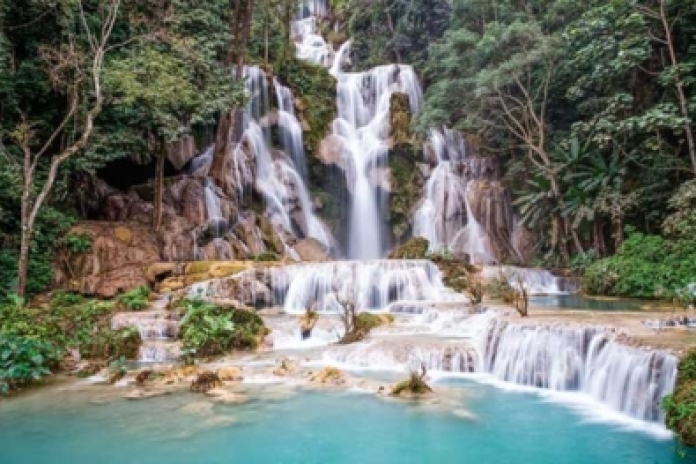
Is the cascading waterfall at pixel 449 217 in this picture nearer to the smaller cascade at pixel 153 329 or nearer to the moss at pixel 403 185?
the moss at pixel 403 185

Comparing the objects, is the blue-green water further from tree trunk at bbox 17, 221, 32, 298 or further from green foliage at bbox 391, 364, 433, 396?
tree trunk at bbox 17, 221, 32, 298

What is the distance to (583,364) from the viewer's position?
29.1 feet

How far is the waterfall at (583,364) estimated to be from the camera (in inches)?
289

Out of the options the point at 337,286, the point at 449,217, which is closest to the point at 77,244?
the point at 337,286

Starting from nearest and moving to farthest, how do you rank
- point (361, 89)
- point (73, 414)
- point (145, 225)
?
point (73, 414)
point (145, 225)
point (361, 89)

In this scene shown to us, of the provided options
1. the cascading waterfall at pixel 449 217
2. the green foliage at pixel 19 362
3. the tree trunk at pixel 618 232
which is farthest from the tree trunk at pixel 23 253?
the tree trunk at pixel 618 232

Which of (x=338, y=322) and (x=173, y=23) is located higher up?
(x=173, y=23)

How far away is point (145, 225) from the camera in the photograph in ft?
63.3

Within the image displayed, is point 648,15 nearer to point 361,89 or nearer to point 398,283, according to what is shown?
point 398,283

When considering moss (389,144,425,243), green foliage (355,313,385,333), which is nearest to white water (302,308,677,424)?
green foliage (355,313,385,333)

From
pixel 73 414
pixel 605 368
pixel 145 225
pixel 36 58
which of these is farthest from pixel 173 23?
pixel 605 368

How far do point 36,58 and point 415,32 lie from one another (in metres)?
18.9

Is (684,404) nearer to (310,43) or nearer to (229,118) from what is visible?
(229,118)

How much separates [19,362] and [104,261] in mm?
7634
